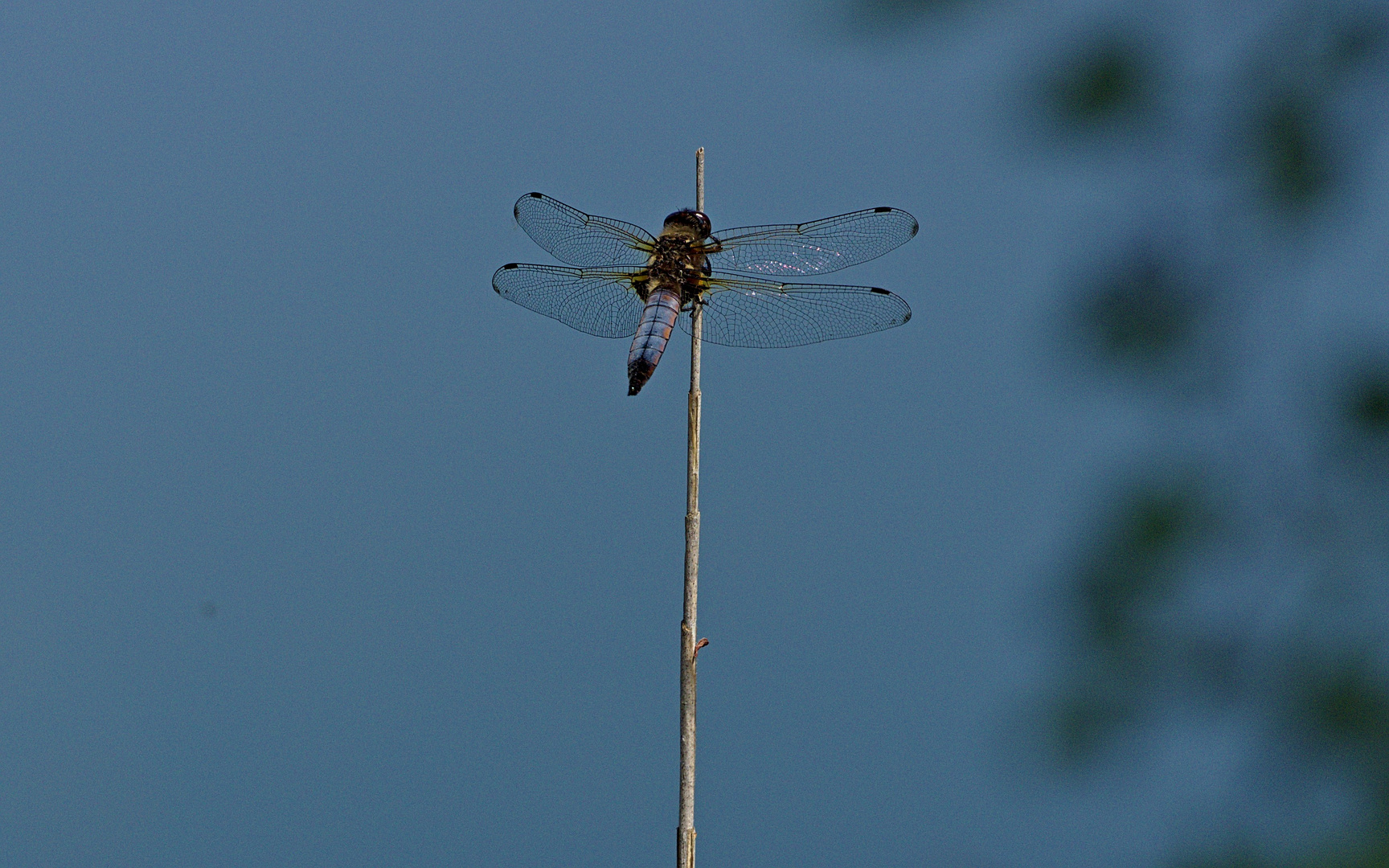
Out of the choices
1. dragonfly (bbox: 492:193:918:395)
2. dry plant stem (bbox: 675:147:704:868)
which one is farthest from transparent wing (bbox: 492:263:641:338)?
dry plant stem (bbox: 675:147:704:868)

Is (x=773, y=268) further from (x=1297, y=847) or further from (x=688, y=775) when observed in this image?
(x=1297, y=847)

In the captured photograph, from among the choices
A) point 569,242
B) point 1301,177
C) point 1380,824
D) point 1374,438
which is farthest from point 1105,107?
point 569,242

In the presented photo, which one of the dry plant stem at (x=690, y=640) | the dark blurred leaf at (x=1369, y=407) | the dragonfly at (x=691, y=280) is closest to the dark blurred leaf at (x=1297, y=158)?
the dark blurred leaf at (x=1369, y=407)

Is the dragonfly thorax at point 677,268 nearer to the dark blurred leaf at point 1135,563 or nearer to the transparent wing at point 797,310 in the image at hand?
the transparent wing at point 797,310

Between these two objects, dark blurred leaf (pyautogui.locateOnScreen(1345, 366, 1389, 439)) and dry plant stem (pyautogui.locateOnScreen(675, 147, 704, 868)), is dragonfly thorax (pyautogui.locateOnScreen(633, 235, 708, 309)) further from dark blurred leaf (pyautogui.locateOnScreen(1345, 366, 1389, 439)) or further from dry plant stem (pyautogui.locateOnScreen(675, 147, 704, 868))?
dark blurred leaf (pyautogui.locateOnScreen(1345, 366, 1389, 439))

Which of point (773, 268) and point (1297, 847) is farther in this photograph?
point (773, 268)

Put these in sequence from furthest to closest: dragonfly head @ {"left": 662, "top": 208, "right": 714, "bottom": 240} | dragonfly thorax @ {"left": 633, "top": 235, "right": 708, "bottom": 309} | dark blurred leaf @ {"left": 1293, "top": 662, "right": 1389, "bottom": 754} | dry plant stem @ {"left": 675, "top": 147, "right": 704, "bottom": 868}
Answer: dragonfly head @ {"left": 662, "top": 208, "right": 714, "bottom": 240} → dragonfly thorax @ {"left": 633, "top": 235, "right": 708, "bottom": 309} → dry plant stem @ {"left": 675, "top": 147, "right": 704, "bottom": 868} → dark blurred leaf @ {"left": 1293, "top": 662, "right": 1389, "bottom": 754}

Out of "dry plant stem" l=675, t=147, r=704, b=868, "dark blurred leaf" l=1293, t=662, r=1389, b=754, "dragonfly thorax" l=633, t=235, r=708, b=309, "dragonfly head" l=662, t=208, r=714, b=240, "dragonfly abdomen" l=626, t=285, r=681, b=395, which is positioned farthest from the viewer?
"dragonfly head" l=662, t=208, r=714, b=240

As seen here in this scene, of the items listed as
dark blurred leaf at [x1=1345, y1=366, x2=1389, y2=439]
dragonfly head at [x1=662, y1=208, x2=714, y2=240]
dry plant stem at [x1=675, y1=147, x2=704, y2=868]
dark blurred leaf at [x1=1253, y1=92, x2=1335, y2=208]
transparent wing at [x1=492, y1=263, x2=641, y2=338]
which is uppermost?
dragonfly head at [x1=662, y1=208, x2=714, y2=240]
